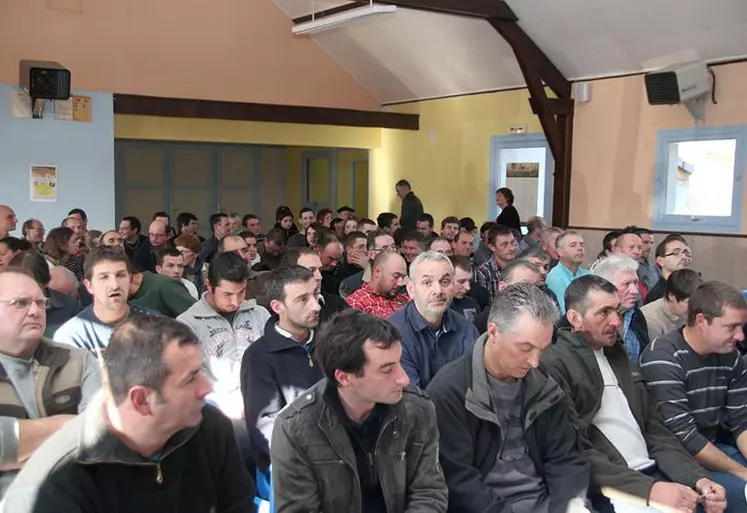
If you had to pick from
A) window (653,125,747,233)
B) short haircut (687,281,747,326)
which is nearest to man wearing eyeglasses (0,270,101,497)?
short haircut (687,281,747,326)

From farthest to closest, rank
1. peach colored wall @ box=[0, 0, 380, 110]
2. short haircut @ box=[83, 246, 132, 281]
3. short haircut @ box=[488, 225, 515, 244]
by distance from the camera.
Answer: peach colored wall @ box=[0, 0, 380, 110] → short haircut @ box=[488, 225, 515, 244] → short haircut @ box=[83, 246, 132, 281]

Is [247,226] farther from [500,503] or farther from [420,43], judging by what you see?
[500,503]

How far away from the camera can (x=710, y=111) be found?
315 inches

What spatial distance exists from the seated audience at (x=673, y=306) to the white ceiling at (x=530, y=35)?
422cm

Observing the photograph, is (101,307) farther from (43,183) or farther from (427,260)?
(43,183)

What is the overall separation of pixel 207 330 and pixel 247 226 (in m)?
5.51

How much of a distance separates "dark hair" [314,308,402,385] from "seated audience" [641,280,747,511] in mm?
1444

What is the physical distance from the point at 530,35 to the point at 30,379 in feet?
26.1

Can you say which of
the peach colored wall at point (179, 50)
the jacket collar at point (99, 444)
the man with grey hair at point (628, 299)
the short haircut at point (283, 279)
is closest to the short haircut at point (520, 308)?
the short haircut at point (283, 279)

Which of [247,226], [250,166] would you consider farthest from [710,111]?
[250,166]

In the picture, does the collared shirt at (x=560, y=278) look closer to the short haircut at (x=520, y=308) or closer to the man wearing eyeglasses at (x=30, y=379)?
the short haircut at (x=520, y=308)

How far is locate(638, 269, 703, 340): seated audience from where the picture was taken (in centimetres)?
402

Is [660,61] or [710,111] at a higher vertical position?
[660,61]

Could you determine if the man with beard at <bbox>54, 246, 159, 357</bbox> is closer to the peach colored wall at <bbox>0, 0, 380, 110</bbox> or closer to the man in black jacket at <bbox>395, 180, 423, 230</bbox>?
the peach colored wall at <bbox>0, 0, 380, 110</bbox>
